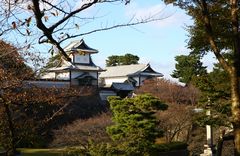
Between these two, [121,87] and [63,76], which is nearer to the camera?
[63,76]

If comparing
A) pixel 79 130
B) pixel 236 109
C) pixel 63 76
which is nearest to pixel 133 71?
pixel 63 76

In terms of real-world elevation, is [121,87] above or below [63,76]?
below

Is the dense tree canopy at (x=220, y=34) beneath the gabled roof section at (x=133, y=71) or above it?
beneath

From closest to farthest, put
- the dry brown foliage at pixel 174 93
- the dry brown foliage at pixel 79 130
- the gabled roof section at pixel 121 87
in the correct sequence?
the dry brown foliage at pixel 79 130
the dry brown foliage at pixel 174 93
the gabled roof section at pixel 121 87

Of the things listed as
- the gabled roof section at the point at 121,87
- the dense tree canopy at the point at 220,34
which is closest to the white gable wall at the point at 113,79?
the gabled roof section at the point at 121,87

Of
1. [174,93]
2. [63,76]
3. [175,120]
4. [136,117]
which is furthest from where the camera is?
[63,76]

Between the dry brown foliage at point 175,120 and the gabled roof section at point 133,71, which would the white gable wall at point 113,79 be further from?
the dry brown foliage at point 175,120

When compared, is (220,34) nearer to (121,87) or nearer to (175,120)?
(175,120)

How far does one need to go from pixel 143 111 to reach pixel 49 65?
34.8 feet

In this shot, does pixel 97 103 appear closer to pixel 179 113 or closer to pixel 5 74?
pixel 179 113

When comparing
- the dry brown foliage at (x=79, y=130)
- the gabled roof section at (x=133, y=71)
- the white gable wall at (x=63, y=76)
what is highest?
the gabled roof section at (x=133, y=71)

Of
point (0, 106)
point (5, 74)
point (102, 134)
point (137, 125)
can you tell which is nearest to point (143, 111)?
point (137, 125)

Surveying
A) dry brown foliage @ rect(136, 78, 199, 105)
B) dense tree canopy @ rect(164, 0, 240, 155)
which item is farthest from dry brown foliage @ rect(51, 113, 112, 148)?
dense tree canopy @ rect(164, 0, 240, 155)

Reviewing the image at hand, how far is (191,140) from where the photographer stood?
2334cm
